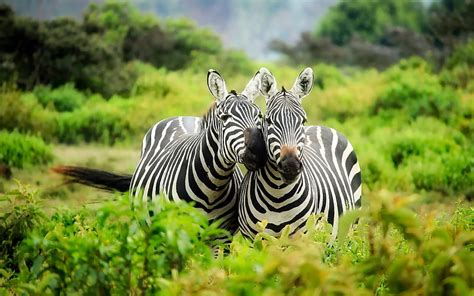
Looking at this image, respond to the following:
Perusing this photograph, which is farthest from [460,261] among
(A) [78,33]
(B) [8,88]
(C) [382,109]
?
(A) [78,33]

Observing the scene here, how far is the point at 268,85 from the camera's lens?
Answer: 5.59 metres

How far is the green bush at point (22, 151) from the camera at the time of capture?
10.8 m

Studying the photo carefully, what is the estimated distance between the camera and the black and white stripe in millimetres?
5199

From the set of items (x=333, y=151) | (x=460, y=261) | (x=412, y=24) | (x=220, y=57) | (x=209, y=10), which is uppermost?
(x=209, y=10)

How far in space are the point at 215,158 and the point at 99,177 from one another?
2286mm

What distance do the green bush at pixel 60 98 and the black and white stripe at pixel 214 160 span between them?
985 centimetres

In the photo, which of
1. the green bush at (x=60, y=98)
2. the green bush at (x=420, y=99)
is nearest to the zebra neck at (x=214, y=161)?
the green bush at (x=420, y=99)

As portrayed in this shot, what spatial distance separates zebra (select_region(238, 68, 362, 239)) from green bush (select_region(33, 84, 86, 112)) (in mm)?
10464

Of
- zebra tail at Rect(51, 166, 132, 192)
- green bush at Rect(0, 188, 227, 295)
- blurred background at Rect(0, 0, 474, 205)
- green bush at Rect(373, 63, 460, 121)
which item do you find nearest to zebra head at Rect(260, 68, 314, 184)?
blurred background at Rect(0, 0, 474, 205)

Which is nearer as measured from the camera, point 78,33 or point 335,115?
point 335,115

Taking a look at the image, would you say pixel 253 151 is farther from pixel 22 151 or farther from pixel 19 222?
pixel 22 151

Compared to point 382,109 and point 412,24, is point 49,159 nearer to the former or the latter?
point 382,109

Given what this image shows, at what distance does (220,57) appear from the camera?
3045 centimetres

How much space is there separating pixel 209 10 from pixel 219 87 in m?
125
